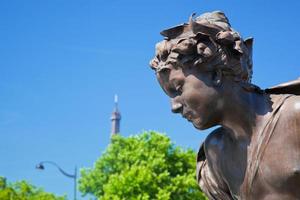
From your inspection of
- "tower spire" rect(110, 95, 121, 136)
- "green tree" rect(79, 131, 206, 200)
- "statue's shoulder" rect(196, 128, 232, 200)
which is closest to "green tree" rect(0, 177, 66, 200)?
"green tree" rect(79, 131, 206, 200)

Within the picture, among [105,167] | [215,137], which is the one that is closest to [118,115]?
[105,167]

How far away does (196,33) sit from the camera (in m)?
4.48

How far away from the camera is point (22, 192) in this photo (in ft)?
135

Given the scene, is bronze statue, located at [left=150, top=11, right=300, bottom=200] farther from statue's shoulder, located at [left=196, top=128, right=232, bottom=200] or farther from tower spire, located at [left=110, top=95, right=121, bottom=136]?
tower spire, located at [left=110, top=95, right=121, bottom=136]

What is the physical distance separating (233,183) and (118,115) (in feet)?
463

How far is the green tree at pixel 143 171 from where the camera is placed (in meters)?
32.9

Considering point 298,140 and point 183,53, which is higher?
point 183,53

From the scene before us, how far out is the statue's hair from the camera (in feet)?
14.7

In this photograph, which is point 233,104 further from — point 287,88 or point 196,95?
point 287,88

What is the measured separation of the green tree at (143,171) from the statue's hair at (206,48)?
27.8 meters

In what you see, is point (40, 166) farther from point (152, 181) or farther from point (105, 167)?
point (152, 181)

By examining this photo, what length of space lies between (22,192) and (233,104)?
125 feet

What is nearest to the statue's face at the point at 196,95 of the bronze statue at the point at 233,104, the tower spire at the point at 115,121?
the bronze statue at the point at 233,104

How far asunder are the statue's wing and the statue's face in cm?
53
